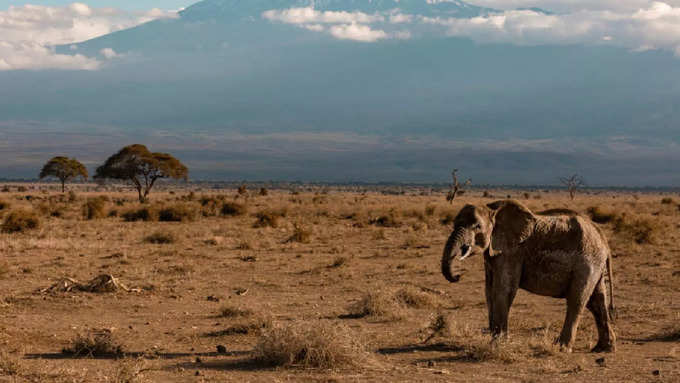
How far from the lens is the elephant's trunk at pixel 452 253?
920 centimetres

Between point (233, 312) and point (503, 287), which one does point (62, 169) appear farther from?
point (503, 287)

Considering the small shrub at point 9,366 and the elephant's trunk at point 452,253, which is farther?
the elephant's trunk at point 452,253

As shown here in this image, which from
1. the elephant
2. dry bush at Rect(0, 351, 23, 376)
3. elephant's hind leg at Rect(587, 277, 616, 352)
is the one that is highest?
the elephant

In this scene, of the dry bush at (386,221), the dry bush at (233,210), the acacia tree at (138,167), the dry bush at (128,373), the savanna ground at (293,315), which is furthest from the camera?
the acacia tree at (138,167)

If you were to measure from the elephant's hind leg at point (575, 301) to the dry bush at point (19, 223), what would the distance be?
24.4 metres

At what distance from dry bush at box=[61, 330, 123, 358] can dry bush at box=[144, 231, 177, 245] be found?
631 inches

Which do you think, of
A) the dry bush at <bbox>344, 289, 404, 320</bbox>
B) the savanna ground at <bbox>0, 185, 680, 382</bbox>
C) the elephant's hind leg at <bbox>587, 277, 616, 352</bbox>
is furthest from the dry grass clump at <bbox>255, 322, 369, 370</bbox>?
the dry bush at <bbox>344, 289, 404, 320</bbox>

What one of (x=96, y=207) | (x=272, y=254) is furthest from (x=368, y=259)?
(x=96, y=207)

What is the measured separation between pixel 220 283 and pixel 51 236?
12.4 m

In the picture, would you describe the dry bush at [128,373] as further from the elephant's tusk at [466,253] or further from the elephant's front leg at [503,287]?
the elephant's front leg at [503,287]

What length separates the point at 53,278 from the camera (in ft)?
57.7

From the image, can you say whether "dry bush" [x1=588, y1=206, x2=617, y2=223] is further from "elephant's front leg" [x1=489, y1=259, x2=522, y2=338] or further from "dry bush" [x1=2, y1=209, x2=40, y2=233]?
"elephant's front leg" [x1=489, y1=259, x2=522, y2=338]

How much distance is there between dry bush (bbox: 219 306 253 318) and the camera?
13.3 m

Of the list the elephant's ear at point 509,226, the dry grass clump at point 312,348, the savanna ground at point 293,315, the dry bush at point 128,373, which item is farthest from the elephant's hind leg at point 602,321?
the dry bush at point 128,373
